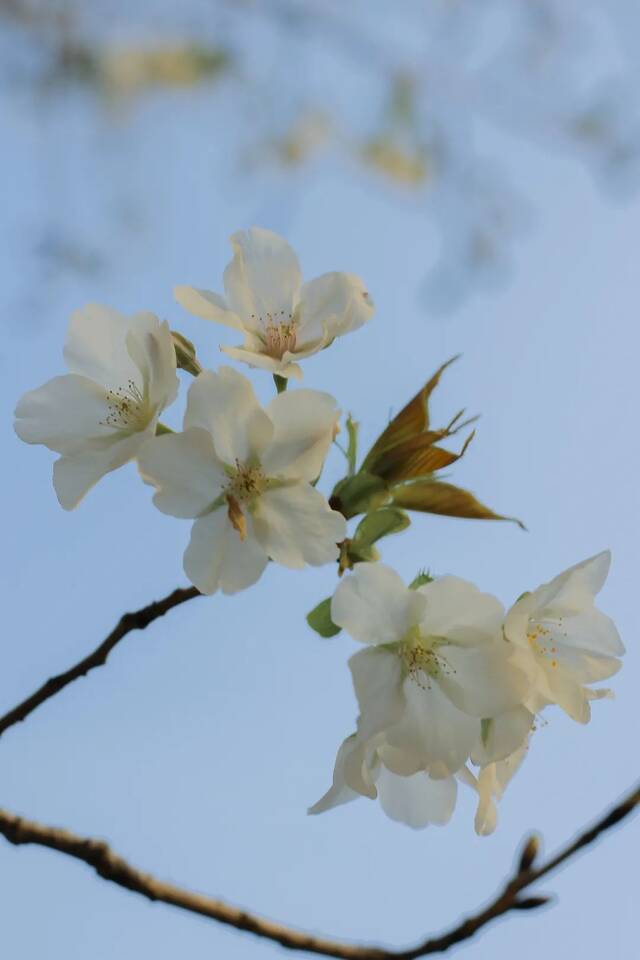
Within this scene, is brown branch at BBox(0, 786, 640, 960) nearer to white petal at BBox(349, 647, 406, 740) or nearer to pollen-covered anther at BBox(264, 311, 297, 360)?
white petal at BBox(349, 647, 406, 740)

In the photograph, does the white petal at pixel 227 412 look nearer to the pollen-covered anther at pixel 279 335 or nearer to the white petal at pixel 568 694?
the pollen-covered anther at pixel 279 335

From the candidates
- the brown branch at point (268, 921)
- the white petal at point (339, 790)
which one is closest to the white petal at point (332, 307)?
the white petal at point (339, 790)

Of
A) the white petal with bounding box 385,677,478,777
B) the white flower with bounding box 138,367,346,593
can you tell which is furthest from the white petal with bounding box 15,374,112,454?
the white petal with bounding box 385,677,478,777

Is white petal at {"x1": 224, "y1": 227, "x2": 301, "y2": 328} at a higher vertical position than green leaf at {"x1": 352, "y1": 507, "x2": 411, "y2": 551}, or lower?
higher

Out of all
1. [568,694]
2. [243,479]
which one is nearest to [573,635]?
[568,694]

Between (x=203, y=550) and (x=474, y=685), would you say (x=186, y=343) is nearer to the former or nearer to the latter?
(x=203, y=550)

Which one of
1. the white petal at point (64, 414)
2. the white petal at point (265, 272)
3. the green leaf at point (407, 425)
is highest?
the white petal at point (265, 272)

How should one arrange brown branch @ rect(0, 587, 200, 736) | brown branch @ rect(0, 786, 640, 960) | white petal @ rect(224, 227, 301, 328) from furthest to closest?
white petal @ rect(224, 227, 301, 328) < brown branch @ rect(0, 587, 200, 736) < brown branch @ rect(0, 786, 640, 960)

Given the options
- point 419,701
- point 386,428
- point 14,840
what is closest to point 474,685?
point 419,701
